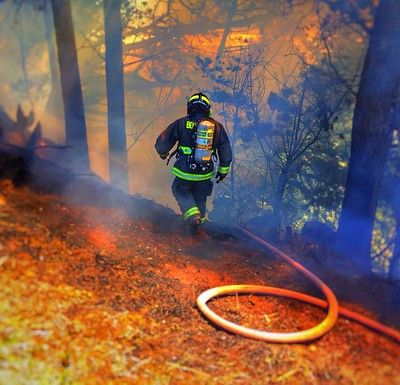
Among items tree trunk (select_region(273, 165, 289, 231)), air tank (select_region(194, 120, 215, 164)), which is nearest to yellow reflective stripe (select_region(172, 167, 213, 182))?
air tank (select_region(194, 120, 215, 164))

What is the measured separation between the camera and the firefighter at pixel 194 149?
5.43 m

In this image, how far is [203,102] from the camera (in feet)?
17.7

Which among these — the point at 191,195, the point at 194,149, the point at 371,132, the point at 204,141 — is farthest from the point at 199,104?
the point at 371,132

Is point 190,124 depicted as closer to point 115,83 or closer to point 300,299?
point 300,299

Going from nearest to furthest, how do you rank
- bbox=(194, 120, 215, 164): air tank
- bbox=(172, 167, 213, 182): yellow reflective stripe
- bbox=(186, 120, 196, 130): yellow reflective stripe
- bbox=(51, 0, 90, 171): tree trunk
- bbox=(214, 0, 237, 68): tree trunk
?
1. bbox=(194, 120, 215, 164): air tank
2. bbox=(186, 120, 196, 130): yellow reflective stripe
3. bbox=(172, 167, 213, 182): yellow reflective stripe
4. bbox=(51, 0, 90, 171): tree trunk
5. bbox=(214, 0, 237, 68): tree trunk

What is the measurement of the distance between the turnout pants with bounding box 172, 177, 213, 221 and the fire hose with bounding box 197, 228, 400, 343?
180 centimetres

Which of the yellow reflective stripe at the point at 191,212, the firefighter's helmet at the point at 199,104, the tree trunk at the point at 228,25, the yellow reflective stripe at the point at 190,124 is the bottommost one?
the yellow reflective stripe at the point at 191,212

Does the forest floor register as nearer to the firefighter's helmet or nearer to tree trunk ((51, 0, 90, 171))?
the firefighter's helmet

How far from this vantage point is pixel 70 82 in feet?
28.9

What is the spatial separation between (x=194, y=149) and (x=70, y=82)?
5.26 m

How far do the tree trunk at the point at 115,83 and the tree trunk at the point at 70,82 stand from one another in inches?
72.5

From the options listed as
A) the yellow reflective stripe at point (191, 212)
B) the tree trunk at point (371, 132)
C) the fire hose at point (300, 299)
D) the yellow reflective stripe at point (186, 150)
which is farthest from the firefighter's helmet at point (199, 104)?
the fire hose at point (300, 299)

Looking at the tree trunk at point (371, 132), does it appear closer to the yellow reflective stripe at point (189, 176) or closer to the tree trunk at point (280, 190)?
the yellow reflective stripe at point (189, 176)

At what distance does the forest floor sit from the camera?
2727mm
